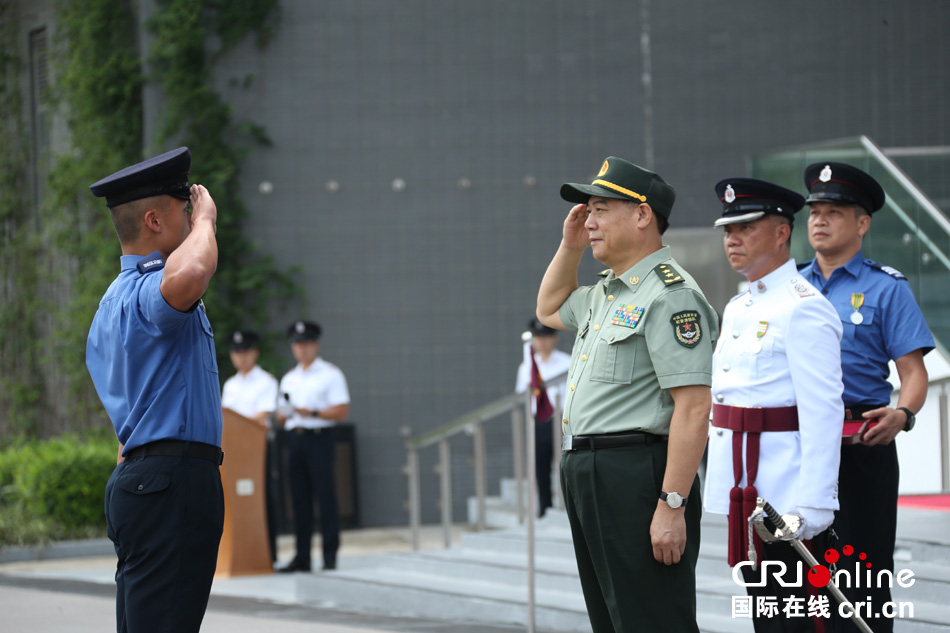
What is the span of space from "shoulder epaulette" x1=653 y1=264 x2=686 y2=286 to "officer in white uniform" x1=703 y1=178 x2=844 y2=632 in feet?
1.27

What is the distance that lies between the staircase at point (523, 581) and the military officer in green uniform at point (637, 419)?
6.23 feet

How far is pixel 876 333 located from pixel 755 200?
0.69m

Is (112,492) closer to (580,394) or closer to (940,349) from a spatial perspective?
(580,394)

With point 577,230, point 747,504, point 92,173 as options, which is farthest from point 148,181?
point 92,173

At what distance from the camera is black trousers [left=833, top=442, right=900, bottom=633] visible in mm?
3508

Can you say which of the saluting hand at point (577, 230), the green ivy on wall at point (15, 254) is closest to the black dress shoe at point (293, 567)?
the green ivy on wall at point (15, 254)

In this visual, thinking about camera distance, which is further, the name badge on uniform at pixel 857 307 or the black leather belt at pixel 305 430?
the black leather belt at pixel 305 430

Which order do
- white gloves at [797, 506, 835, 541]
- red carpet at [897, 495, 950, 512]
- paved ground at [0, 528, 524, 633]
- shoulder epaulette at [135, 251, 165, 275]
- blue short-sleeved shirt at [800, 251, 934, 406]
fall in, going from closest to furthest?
shoulder epaulette at [135, 251, 165, 275] < white gloves at [797, 506, 835, 541] < blue short-sleeved shirt at [800, 251, 934, 406] < paved ground at [0, 528, 524, 633] < red carpet at [897, 495, 950, 512]

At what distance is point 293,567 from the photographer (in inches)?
313

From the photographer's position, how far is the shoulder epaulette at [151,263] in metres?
2.84

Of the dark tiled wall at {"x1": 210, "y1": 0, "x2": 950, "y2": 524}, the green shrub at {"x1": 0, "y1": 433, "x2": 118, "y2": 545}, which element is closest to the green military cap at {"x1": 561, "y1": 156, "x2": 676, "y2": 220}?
the green shrub at {"x1": 0, "y1": 433, "x2": 118, "y2": 545}

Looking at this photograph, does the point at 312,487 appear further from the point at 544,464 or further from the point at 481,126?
the point at 481,126

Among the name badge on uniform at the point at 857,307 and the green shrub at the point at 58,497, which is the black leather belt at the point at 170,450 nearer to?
the name badge on uniform at the point at 857,307

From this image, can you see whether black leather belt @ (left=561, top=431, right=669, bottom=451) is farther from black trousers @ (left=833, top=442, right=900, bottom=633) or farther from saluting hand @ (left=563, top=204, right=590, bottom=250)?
black trousers @ (left=833, top=442, right=900, bottom=633)
